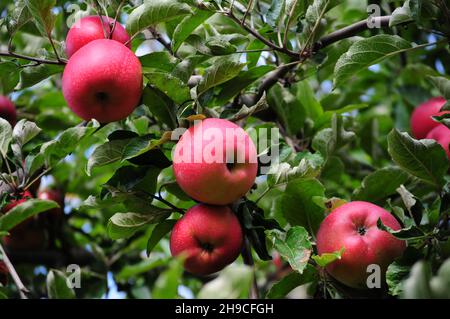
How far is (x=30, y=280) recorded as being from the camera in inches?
96.6

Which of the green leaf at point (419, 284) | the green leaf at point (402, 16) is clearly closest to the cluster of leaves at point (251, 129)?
the green leaf at point (402, 16)

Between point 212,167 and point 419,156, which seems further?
point 419,156

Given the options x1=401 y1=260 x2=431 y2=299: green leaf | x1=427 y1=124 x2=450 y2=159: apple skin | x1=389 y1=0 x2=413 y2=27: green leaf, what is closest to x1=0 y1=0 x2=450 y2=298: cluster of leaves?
x1=389 y1=0 x2=413 y2=27: green leaf

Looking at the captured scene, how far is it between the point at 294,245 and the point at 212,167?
255 millimetres

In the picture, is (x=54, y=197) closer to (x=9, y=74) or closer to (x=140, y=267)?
(x=9, y=74)

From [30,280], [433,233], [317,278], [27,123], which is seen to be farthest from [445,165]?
[30,280]

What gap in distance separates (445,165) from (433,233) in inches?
6.8

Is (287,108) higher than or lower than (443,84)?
lower

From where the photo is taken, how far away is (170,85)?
1460 millimetres

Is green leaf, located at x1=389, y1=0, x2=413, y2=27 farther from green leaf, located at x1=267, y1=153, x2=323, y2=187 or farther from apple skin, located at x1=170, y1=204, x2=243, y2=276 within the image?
apple skin, located at x1=170, y1=204, x2=243, y2=276

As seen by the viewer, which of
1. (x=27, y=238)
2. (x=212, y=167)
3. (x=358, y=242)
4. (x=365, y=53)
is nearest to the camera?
(x=212, y=167)

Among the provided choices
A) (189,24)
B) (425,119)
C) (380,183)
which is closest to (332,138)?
(380,183)

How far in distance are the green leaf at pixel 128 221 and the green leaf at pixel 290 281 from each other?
1.02 feet

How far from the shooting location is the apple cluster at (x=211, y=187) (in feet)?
4.40
